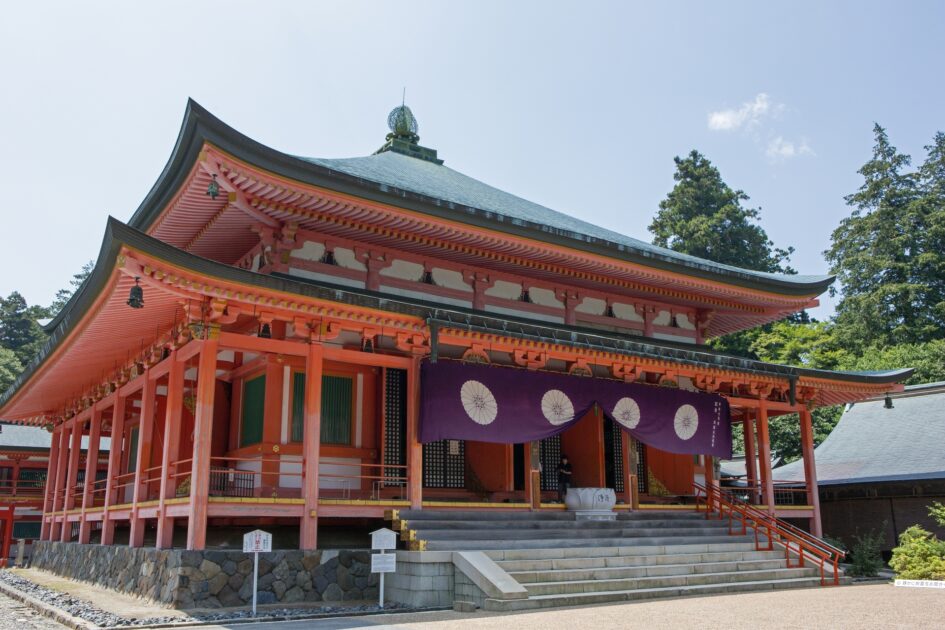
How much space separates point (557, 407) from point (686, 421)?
3.86 meters

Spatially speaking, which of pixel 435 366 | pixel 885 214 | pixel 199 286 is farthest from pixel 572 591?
pixel 885 214

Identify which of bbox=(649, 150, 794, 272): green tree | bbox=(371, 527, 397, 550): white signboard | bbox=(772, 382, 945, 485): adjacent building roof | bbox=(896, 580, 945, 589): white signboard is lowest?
bbox=(896, 580, 945, 589): white signboard

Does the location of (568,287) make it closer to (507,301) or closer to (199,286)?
(507,301)

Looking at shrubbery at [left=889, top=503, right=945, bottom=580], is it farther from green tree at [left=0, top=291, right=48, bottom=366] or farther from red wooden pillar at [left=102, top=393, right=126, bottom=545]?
green tree at [left=0, top=291, right=48, bottom=366]

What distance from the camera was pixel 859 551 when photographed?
1817 cm

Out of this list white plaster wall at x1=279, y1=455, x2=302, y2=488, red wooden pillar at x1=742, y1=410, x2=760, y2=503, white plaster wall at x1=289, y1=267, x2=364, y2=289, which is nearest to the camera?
white plaster wall at x1=279, y1=455, x2=302, y2=488

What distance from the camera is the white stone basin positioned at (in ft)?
53.2

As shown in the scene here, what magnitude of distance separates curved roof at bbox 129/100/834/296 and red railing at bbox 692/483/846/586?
5526 millimetres

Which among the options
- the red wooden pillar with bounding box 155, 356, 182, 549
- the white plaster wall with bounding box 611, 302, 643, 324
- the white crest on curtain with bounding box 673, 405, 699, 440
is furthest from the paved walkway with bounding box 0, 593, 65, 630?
the white plaster wall with bounding box 611, 302, 643, 324

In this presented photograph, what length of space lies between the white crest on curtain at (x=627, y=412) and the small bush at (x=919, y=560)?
6.03 m

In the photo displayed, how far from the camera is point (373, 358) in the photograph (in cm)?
1476

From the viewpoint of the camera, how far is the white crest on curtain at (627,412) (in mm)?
17797

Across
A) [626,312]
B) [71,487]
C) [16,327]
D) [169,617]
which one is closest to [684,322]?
[626,312]

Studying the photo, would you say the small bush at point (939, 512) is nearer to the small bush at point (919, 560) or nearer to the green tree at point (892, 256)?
the small bush at point (919, 560)
